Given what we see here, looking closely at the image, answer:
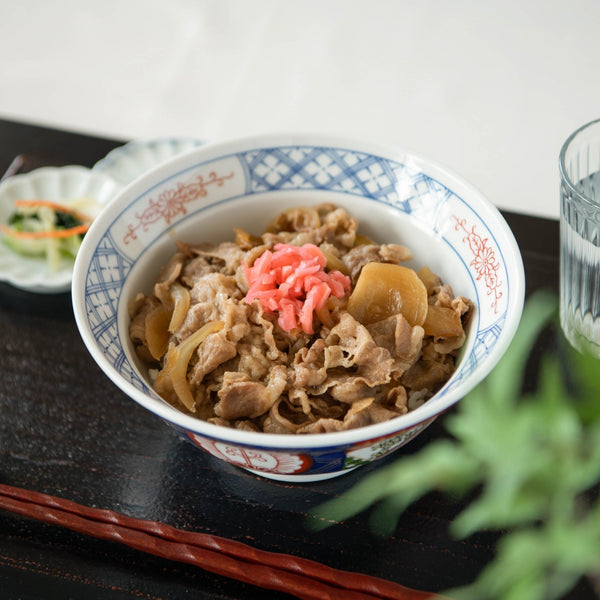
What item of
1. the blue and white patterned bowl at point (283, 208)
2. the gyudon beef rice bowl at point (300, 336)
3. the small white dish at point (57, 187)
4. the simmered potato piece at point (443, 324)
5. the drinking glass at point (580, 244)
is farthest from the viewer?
the small white dish at point (57, 187)

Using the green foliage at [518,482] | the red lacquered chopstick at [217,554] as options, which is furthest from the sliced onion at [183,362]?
the green foliage at [518,482]

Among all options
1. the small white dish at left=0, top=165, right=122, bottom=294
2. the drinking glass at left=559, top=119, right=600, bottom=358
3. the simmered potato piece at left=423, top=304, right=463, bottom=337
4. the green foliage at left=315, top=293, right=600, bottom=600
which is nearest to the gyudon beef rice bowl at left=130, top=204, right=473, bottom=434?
A: the simmered potato piece at left=423, top=304, right=463, bottom=337

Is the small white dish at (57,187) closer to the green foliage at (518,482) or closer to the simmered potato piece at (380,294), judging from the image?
the simmered potato piece at (380,294)

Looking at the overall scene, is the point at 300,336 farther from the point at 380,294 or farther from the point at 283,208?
the point at 283,208

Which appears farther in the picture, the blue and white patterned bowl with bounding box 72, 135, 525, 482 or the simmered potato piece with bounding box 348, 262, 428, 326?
the simmered potato piece with bounding box 348, 262, 428, 326

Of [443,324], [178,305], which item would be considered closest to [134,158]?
[178,305]

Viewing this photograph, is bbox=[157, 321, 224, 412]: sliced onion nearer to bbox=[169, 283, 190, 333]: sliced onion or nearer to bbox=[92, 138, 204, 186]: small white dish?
bbox=[169, 283, 190, 333]: sliced onion
